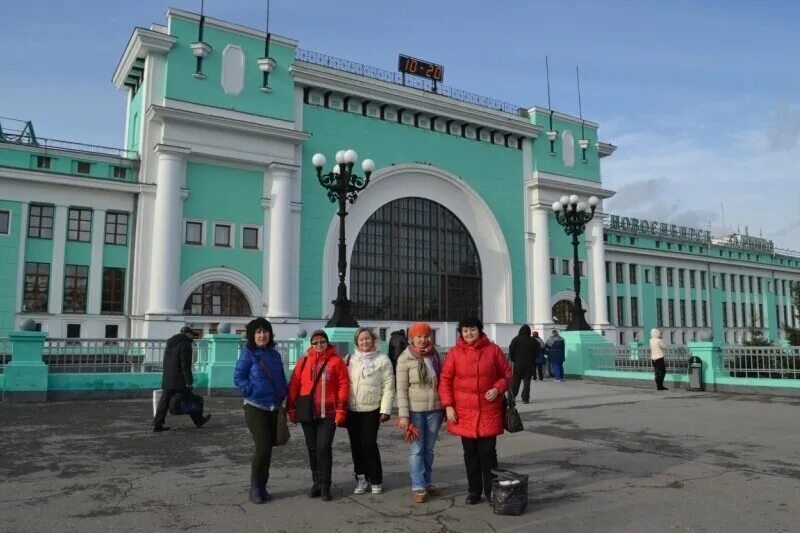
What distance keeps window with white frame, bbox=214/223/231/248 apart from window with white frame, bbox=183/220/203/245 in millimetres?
657

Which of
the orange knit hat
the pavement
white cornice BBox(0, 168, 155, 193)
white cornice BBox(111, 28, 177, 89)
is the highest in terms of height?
white cornice BBox(111, 28, 177, 89)

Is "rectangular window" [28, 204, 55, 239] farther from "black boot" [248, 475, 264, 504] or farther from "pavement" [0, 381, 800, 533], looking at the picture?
"black boot" [248, 475, 264, 504]

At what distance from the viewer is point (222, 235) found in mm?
29109

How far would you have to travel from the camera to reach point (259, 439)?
578 cm

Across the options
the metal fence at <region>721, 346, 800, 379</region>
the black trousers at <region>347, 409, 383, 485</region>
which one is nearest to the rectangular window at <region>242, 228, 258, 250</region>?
the metal fence at <region>721, 346, 800, 379</region>

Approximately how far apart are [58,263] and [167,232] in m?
4.72

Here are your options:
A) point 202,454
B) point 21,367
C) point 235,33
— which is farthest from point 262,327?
point 235,33

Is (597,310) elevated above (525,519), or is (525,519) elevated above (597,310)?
(597,310)

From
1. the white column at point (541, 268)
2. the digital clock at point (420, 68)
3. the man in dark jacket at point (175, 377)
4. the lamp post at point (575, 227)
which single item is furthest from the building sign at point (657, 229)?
the man in dark jacket at point (175, 377)

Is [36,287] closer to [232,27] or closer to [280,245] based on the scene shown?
[280,245]

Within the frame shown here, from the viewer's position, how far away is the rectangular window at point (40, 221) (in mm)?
26875

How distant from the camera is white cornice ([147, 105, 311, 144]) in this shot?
2723 cm

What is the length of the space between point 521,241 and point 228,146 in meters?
18.3

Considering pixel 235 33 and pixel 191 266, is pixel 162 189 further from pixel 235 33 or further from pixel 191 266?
pixel 235 33
